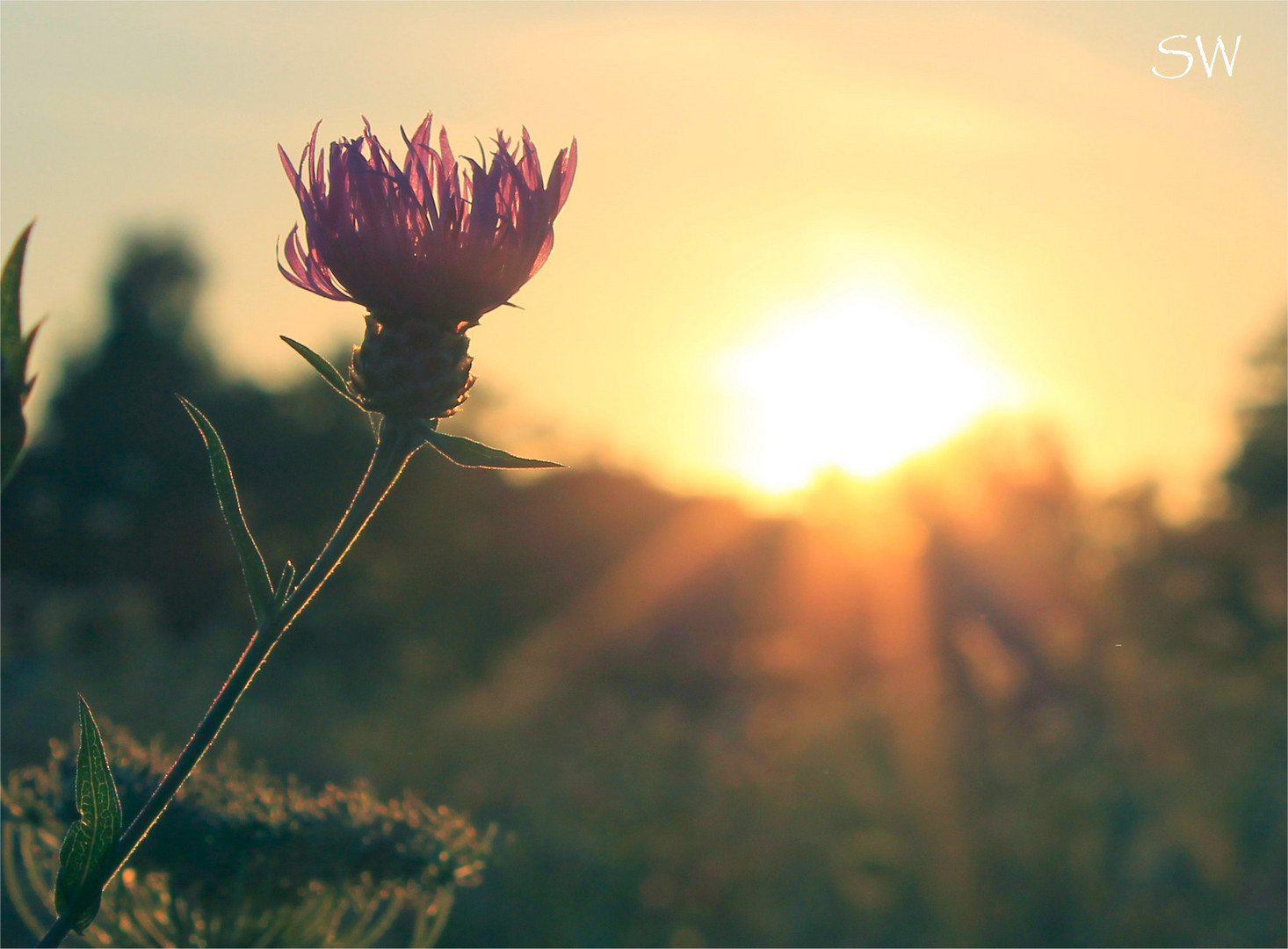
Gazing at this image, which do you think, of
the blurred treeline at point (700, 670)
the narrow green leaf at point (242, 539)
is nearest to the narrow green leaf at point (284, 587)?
the narrow green leaf at point (242, 539)

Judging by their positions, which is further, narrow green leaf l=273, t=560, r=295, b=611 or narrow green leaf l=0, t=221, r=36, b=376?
narrow green leaf l=273, t=560, r=295, b=611

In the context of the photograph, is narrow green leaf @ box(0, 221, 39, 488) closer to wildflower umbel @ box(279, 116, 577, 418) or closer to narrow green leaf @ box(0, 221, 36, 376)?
narrow green leaf @ box(0, 221, 36, 376)

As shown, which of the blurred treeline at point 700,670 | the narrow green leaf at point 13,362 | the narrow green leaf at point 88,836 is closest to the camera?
the narrow green leaf at point 13,362

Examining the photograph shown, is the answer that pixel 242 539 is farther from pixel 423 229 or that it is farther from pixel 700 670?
pixel 700 670

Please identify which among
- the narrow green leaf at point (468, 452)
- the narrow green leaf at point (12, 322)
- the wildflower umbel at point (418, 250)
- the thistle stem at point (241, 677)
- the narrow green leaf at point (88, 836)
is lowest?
the narrow green leaf at point (88, 836)

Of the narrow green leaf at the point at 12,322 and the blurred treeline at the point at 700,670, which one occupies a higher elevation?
the blurred treeline at the point at 700,670

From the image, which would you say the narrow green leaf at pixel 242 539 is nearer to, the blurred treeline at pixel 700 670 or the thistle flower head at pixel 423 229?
the thistle flower head at pixel 423 229

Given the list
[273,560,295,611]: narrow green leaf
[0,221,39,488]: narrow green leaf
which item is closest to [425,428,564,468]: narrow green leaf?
[273,560,295,611]: narrow green leaf
